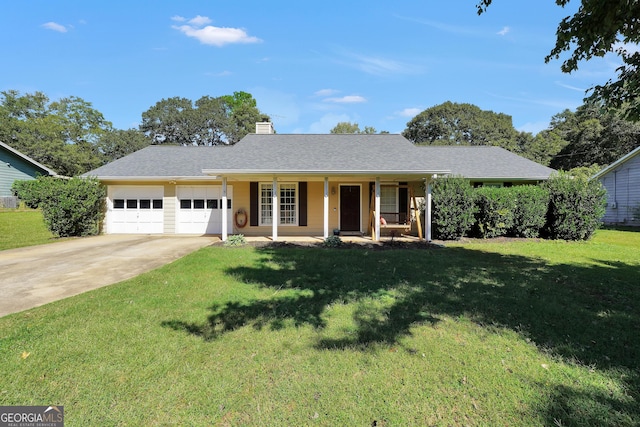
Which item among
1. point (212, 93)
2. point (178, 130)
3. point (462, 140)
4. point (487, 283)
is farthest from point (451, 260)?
point (212, 93)

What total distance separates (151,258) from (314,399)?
7338 mm

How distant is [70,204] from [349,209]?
445 inches

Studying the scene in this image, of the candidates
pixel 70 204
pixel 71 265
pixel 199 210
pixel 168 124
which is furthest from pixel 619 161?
pixel 168 124

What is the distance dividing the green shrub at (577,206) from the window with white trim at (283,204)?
10.4 metres

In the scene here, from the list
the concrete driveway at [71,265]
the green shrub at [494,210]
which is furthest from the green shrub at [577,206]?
the concrete driveway at [71,265]

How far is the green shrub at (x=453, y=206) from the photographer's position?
11352 millimetres

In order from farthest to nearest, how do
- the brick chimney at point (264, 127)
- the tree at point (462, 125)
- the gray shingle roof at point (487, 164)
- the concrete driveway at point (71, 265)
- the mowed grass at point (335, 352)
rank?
1. the tree at point (462, 125)
2. the brick chimney at point (264, 127)
3. the gray shingle roof at point (487, 164)
4. the concrete driveway at point (71, 265)
5. the mowed grass at point (335, 352)

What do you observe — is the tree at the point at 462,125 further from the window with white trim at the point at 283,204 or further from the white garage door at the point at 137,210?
the white garage door at the point at 137,210

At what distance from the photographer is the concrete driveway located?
520cm

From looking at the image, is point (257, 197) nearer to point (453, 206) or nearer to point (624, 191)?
point (453, 206)

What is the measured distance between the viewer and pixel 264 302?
15.7 feet

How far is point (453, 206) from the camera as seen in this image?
11.4 metres

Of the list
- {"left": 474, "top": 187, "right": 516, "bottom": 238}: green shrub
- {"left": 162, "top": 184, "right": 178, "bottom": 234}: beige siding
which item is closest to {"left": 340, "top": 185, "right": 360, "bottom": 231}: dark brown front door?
{"left": 474, "top": 187, "right": 516, "bottom": 238}: green shrub

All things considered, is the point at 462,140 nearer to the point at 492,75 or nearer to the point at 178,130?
the point at 492,75
